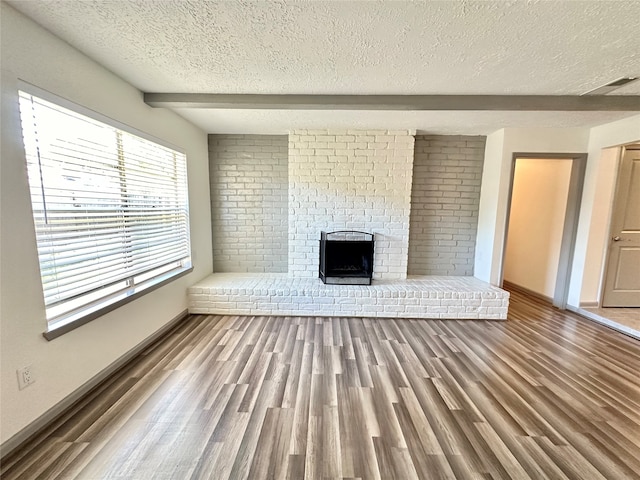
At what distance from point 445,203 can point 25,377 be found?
4459 millimetres

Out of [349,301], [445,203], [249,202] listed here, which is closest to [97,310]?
[249,202]

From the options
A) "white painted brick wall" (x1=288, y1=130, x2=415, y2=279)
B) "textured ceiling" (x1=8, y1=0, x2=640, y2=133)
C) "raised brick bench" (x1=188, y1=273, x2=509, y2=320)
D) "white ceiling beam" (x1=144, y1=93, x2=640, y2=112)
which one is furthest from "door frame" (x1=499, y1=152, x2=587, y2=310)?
"white painted brick wall" (x1=288, y1=130, x2=415, y2=279)

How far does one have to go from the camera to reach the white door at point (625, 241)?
3.18 metres

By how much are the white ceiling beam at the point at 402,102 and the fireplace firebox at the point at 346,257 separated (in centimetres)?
167

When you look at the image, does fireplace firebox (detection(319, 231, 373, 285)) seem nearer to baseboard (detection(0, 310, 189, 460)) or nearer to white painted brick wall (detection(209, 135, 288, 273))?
white painted brick wall (detection(209, 135, 288, 273))

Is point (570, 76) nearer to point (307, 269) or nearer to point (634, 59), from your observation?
point (634, 59)

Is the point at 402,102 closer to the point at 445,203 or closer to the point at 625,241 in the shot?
the point at 445,203

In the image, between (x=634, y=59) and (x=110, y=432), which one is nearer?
(x=110, y=432)

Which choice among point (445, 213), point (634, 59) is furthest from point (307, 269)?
point (634, 59)

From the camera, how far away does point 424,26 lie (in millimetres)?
1434

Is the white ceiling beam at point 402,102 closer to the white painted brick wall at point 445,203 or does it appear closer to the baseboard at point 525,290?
the white painted brick wall at point 445,203

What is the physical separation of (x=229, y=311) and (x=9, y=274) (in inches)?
81.3

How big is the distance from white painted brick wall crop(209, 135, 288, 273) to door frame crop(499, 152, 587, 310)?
3.11m

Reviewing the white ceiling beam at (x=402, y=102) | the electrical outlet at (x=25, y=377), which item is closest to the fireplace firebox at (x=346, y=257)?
the white ceiling beam at (x=402, y=102)
